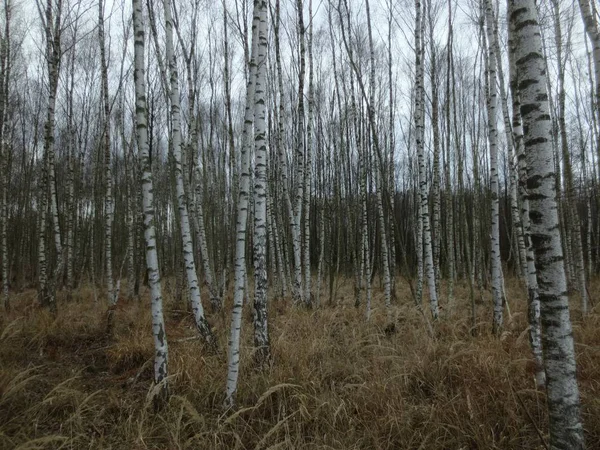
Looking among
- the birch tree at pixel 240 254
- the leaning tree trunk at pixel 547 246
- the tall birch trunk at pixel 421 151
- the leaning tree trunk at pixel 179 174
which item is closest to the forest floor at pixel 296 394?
the birch tree at pixel 240 254

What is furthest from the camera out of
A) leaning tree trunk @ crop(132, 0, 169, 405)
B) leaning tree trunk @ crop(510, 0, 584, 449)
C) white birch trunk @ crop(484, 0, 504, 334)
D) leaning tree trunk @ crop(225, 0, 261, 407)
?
white birch trunk @ crop(484, 0, 504, 334)

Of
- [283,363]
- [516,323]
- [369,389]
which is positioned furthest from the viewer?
[516,323]

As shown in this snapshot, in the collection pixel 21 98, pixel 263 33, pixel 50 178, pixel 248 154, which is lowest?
pixel 248 154

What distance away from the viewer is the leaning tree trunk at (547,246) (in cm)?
175

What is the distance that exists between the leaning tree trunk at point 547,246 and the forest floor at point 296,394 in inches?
19.3

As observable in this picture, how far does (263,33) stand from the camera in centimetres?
330

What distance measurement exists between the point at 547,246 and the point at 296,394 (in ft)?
7.67

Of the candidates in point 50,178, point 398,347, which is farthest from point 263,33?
point 50,178

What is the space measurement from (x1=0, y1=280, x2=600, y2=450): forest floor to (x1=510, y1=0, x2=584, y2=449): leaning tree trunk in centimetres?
49

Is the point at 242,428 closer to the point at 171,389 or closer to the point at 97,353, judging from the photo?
the point at 171,389

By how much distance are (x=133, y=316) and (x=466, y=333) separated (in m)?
5.34

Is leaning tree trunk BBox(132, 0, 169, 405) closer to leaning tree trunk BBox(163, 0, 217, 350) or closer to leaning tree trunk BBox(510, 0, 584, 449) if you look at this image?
leaning tree trunk BBox(163, 0, 217, 350)

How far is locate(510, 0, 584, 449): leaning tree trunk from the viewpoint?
5.75 ft

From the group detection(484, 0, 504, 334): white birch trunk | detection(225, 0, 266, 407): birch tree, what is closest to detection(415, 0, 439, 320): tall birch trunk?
detection(484, 0, 504, 334): white birch trunk
